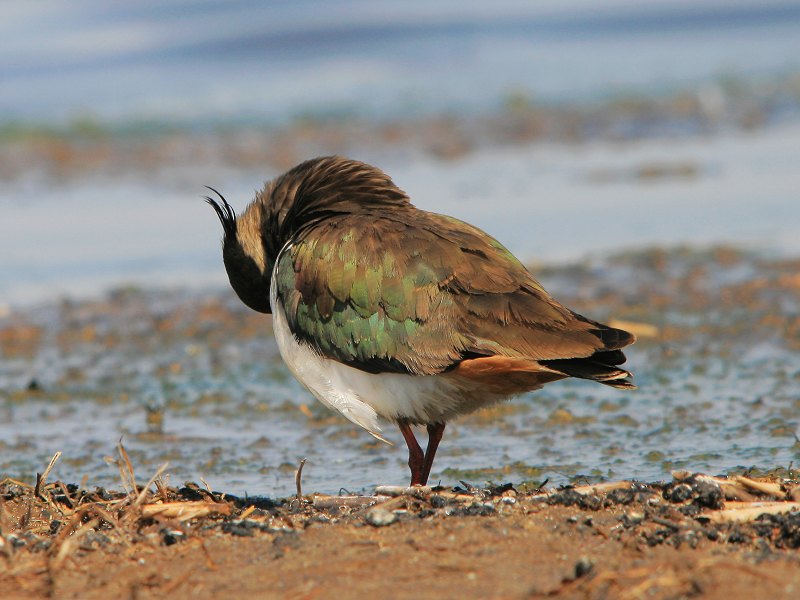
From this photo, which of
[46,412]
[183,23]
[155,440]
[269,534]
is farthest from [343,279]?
[183,23]

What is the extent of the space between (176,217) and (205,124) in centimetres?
425

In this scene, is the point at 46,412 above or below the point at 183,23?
below

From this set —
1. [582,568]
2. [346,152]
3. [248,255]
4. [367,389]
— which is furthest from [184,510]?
[346,152]

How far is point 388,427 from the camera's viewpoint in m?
6.48

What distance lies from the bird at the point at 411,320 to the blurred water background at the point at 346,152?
0.78 m

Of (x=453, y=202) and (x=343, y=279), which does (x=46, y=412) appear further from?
(x=453, y=202)

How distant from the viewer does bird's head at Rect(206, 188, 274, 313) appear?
226 inches

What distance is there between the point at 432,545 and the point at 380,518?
0.28 meters

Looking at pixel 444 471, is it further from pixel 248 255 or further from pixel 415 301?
pixel 248 255

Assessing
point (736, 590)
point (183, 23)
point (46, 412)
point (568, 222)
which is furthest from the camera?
point (183, 23)

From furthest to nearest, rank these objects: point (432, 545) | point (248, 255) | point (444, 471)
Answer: point (248, 255), point (444, 471), point (432, 545)

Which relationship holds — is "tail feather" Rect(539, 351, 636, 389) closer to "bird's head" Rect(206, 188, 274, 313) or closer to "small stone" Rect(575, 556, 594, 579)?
"small stone" Rect(575, 556, 594, 579)

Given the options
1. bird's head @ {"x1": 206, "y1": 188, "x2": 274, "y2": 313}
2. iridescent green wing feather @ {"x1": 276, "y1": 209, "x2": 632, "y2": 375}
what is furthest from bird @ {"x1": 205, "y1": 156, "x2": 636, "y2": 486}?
bird's head @ {"x1": 206, "y1": 188, "x2": 274, "y2": 313}

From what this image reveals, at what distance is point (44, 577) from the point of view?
151 inches
